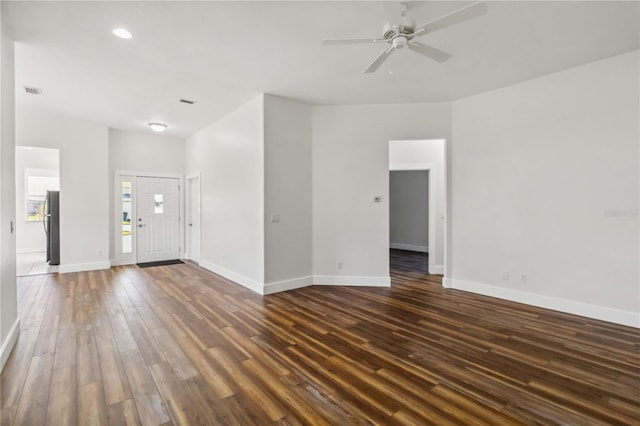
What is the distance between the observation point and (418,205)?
9.36 m

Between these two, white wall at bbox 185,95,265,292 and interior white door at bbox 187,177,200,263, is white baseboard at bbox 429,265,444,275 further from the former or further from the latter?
interior white door at bbox 187,177,200,263

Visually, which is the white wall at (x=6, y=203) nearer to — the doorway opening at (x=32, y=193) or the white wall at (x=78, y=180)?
the white wall at (x=78, y=180)

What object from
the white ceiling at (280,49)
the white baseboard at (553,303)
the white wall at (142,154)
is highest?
the white ceiling at (280,49)

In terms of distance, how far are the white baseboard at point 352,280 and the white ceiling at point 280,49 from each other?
9.60 feet

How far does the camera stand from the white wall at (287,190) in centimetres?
463

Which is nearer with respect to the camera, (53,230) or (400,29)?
(400,29)

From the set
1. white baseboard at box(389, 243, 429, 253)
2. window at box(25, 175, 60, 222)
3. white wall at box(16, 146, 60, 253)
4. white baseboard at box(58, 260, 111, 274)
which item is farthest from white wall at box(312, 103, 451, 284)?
window at box(25, 175, 60, 222)

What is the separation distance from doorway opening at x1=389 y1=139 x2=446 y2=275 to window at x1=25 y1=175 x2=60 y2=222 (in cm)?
939

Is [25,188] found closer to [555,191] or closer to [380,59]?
[380,59]

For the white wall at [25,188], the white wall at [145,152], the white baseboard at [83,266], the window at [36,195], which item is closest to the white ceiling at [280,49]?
the white wall at [145,152]

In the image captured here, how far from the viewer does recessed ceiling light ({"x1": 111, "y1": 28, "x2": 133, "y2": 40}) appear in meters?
2.90

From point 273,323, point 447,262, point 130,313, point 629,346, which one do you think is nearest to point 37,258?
point 130,313

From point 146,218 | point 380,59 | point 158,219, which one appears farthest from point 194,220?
point 380,59

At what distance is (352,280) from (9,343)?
4.11 m
